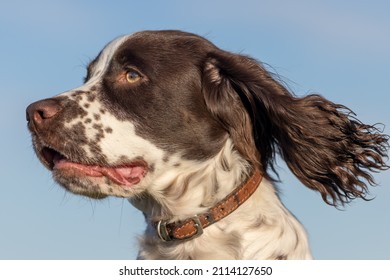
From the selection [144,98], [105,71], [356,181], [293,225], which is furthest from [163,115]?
[356,181]

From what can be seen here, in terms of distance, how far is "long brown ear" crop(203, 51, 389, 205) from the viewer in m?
6.39

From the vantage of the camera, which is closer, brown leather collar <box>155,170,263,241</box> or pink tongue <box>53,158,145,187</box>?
brown leather collar <box>155,170,263,241</box>

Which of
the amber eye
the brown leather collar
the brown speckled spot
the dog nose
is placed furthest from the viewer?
the amber eye

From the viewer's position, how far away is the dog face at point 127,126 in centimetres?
595

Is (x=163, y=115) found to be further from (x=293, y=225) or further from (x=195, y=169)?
(x=293, y=225)

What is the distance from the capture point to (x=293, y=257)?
591cm

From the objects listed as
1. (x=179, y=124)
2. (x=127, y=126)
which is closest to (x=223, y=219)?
(x=179, y=124)

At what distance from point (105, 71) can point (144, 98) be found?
1.48 feet

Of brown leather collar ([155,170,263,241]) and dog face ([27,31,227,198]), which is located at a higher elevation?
dog face ([27,31,227,198])

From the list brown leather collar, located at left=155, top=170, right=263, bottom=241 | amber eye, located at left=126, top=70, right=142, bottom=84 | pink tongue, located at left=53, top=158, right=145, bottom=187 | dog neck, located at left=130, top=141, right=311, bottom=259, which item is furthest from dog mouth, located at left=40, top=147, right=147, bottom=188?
amber eye, located at left=126, top=70, right=142, bottom=84

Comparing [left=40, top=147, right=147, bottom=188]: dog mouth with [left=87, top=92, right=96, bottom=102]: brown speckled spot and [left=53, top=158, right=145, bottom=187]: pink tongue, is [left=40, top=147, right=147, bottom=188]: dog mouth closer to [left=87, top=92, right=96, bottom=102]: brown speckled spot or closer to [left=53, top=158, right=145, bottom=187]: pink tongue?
[left=53, top=158, right=145, bottom=187]: pink tongue

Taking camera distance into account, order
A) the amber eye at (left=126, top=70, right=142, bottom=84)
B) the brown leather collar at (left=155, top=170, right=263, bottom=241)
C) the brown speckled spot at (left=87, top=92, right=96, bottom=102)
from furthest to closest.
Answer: the amber eye at (left=126, top=70, right=142, bottom=84) → the brown speckled spot at (left=87, top=92, right=96, bottom=102) → the brown leather collar at (left=155, top=170, right=263, bottom=241)

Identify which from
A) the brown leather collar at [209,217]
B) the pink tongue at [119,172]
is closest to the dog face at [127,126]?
the pink tongue at [119,172]

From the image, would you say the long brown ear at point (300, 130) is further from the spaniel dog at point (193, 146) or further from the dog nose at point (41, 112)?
the dog nose at point (41, 112)
